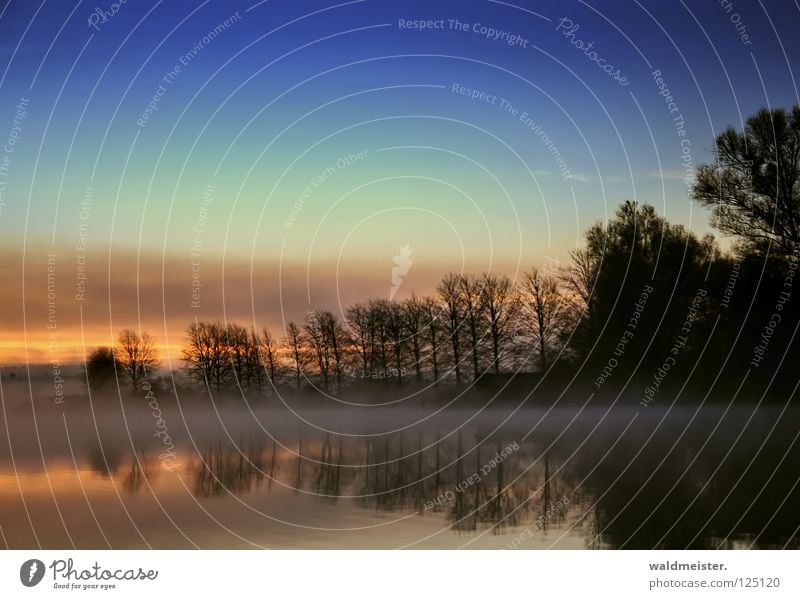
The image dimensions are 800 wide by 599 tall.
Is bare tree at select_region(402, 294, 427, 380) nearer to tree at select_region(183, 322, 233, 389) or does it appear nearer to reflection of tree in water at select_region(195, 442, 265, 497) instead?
tree at select_region(183, 322, 233, 389)

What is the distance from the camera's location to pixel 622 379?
27.5 metres

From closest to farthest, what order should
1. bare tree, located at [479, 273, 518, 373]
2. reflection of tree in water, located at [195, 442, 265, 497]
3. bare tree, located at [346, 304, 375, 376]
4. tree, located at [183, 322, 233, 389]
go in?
1. reflection of tree in water, located at [195, 442, 265, 497]
2. tree, located at [183, 322, 233, 389]
3. bare tree, located at [346, 304, 375, 376]
4. bare tree, located at [479, 273, 518, 373]

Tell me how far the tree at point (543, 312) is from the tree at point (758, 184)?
13.6 feet

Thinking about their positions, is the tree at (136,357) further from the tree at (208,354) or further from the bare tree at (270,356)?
the bare tree at (270,356)

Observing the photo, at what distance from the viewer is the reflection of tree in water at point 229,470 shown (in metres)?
18.9

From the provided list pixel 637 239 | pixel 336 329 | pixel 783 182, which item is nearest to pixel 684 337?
pixel 637 239

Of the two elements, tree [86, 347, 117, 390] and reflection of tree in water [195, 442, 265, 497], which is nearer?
reflection of tree in water [195, 442, 265, 497]

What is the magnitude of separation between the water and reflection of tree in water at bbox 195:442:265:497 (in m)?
0.06

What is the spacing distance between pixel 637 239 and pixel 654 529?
8894 millimetres

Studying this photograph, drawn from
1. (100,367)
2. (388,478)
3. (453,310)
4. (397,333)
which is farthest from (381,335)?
(100,367)

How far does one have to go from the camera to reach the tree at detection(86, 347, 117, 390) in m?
20.7

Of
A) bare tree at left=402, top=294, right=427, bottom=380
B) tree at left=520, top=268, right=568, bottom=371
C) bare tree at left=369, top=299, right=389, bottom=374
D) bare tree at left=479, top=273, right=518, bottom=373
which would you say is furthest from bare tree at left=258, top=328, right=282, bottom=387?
tree at left=520, top=268, right=568, bottom=371

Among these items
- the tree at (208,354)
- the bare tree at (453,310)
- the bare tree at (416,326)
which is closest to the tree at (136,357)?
the tree at (208,354)

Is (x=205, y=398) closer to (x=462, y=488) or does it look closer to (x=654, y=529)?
(x=462, y=488)
